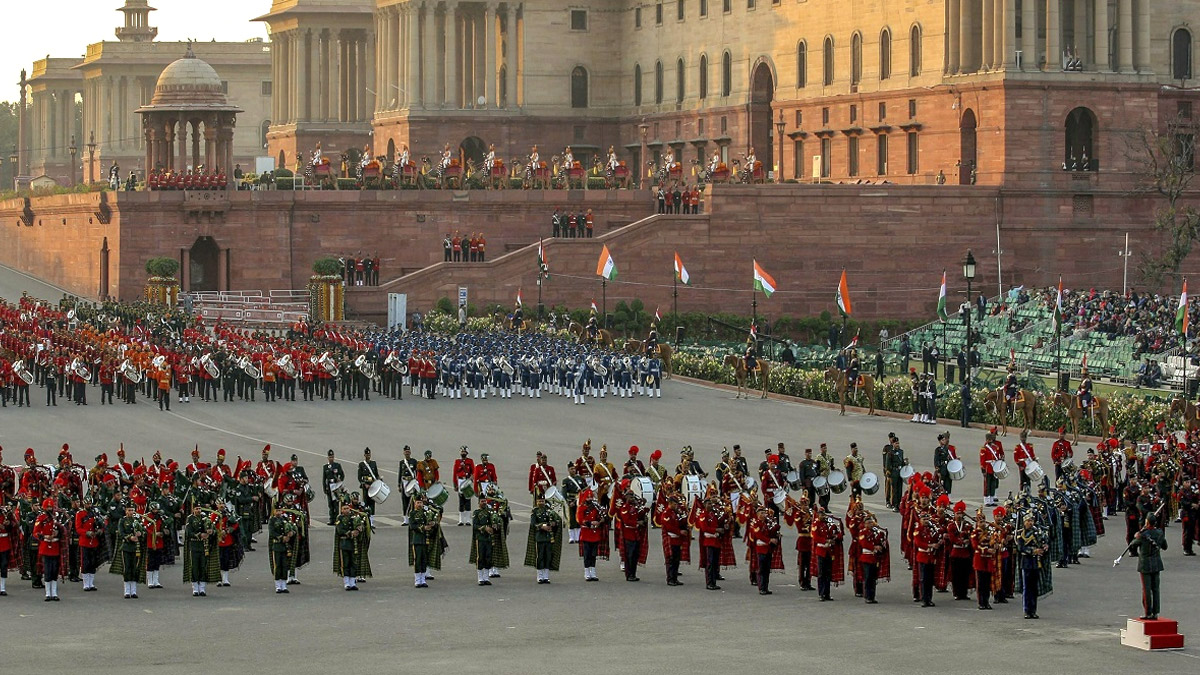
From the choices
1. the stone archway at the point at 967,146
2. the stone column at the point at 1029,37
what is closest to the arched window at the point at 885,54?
the stone archway at the point at 967,146

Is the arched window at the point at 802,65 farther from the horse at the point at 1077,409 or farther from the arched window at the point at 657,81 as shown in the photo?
the horse at the point at 1077,409

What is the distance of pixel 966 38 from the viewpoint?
252 feet

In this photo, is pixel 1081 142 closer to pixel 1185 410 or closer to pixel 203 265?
pixel 203 265

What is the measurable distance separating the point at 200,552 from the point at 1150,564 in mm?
11194

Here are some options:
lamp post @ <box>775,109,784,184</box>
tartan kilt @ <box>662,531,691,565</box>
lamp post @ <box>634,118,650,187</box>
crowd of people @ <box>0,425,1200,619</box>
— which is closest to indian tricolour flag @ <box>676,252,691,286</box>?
lamp post @ <box>775,109,784,184</box>

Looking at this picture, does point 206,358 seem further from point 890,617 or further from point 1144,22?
point 1144,22

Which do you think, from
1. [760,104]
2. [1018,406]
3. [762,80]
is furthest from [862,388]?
[762,80]

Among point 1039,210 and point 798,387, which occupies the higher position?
point 1039,210

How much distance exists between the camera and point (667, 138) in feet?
310

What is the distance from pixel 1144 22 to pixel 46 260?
40739 millimetres

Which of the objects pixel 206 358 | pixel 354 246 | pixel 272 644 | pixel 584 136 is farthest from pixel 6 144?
pixel 272 644

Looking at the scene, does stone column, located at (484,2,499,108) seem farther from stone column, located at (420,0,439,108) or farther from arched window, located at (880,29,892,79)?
arched window, located at (880,29,892,79)

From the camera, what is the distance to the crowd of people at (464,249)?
2926 inches

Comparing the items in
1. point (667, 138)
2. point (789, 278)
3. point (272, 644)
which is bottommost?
point (272, 644)
